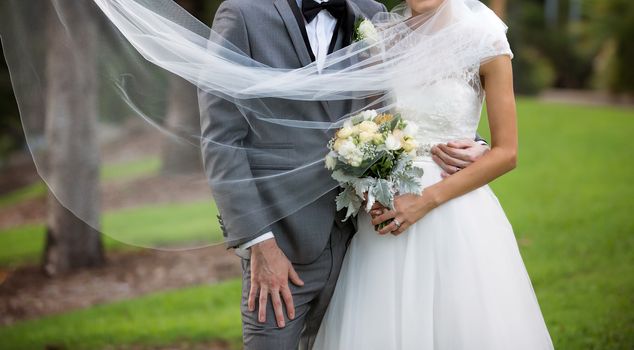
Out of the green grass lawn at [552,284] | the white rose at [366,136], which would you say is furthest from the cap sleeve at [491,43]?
the green grass lawn at [552,284]

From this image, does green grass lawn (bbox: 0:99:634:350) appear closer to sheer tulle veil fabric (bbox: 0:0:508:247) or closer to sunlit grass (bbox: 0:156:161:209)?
sunlit grass (bbox: 0:156:161:209)

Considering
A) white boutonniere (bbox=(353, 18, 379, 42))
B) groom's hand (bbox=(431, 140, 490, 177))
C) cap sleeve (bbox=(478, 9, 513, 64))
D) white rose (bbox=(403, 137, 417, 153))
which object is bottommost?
groom's hand (bbox=(431, 140, 490, 177))

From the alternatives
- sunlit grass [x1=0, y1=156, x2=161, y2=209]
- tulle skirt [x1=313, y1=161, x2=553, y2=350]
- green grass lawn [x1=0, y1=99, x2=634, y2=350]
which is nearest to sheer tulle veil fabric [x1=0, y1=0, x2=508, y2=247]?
tulle skirt [x1=313, y1=161, x2=553, y2=350]

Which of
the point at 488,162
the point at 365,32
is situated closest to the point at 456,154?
the point at 488,162

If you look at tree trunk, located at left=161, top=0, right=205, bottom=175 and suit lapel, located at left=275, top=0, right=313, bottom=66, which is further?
tree trunk, located at left=161, top=0, right=205, bottom=175

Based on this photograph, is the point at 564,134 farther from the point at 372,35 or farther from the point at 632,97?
the point at 372,35

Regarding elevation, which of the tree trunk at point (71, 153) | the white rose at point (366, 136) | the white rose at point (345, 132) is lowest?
the tree trunk at point (71, 153)

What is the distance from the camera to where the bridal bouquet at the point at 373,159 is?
2848 millimetres

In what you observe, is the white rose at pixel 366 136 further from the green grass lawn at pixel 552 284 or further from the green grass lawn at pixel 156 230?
the green grass lawn at pixel 156 230

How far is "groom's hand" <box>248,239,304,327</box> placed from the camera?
300 cm

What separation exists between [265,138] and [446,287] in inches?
37.0

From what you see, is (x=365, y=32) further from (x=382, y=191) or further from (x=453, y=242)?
(x=453, y=242)

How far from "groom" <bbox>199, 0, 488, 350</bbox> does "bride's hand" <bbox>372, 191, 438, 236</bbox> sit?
0.17 meters

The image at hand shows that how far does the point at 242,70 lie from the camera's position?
2973 mm
